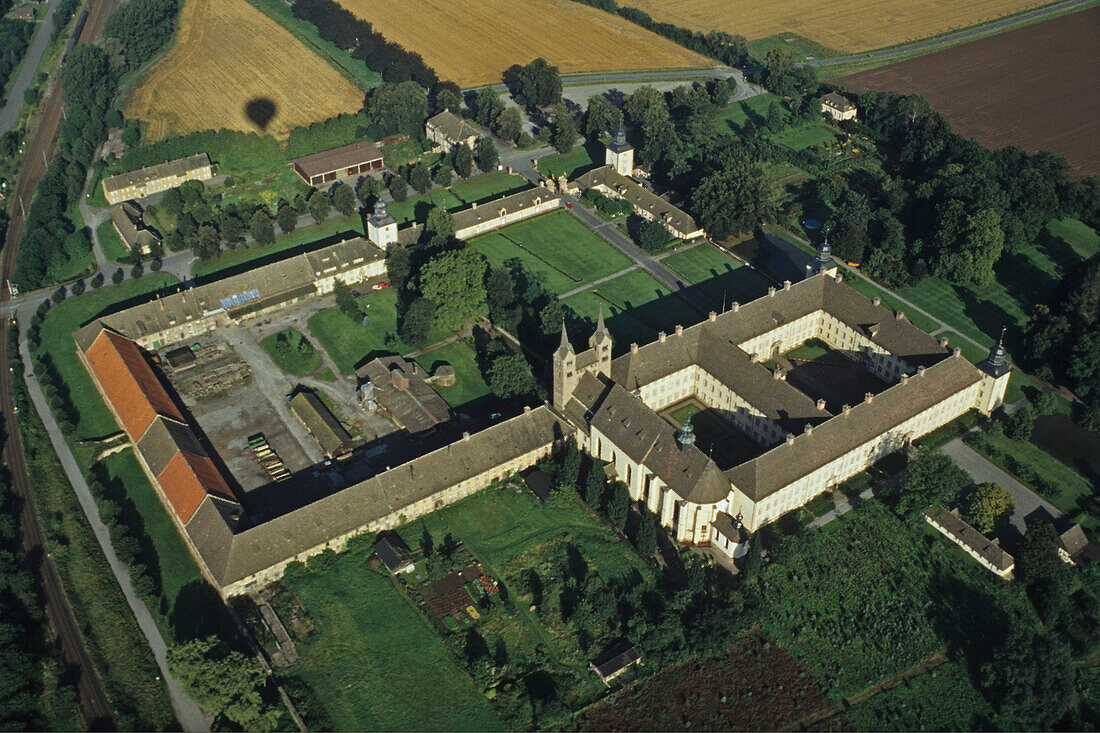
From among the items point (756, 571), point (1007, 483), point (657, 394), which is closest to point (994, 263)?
point (1007, 483)

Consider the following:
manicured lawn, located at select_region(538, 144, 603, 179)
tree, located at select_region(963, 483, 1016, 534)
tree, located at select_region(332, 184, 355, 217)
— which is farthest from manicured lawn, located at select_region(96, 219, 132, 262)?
tree, located at select_region(963, 483, 1016, 534)

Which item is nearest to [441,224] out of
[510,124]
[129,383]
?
[510,124]

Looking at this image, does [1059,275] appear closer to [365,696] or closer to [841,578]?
[841,578]

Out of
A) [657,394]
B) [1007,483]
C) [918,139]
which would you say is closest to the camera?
[1007,483]

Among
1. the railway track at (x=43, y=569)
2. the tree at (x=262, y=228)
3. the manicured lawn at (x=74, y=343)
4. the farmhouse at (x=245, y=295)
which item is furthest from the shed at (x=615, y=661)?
the tree at (x=262, y=228)

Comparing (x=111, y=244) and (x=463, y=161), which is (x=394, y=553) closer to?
(x=111, y=244)

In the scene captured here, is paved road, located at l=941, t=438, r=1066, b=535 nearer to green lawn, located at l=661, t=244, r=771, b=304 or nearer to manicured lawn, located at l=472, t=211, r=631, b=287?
green lawn, located at l=661, t=244, r=771, b=304
